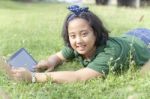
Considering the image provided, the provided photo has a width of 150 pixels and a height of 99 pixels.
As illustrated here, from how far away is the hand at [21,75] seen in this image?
4070 millimetres

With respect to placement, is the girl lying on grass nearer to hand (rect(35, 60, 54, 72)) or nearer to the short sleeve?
hand (rect(35, 60, 54, 72))

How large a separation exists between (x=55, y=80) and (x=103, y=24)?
2.91ft

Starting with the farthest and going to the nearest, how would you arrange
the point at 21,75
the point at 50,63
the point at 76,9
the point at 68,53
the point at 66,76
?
the point at 68,53 < the point at 50,63 < the point at 76,9 < the point at 66,76 < the point at 21,75

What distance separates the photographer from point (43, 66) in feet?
16.7

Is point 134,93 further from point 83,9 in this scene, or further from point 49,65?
point 49,65

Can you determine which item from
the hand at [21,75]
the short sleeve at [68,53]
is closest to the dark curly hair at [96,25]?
the short sleeve at [68,53]

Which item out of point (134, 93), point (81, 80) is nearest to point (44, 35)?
point (81, 80)

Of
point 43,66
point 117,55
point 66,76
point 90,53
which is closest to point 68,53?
point 43,66

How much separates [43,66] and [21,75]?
0.98 m

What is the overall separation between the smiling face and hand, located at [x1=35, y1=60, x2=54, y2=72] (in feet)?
1.74

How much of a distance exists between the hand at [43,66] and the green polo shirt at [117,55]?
0.30 m

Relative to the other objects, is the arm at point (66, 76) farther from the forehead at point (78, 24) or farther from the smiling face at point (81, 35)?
the forehead at point (78, 24)

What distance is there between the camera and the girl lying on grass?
428cm

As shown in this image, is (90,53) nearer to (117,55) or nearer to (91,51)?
(91,51)
